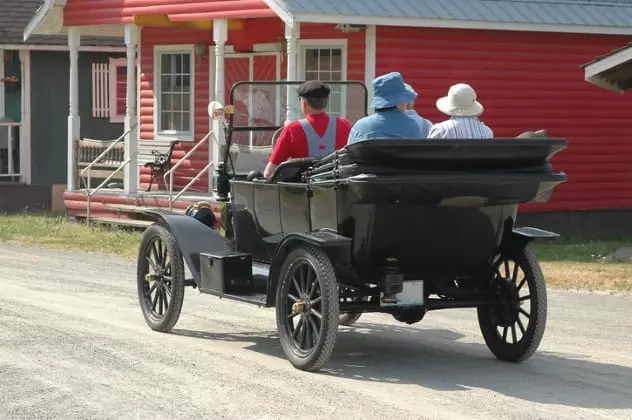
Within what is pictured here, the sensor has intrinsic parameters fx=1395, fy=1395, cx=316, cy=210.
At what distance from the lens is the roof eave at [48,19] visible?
883 inches

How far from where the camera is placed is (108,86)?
90.7 feet

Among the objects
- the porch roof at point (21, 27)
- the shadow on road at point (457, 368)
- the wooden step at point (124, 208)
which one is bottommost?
the shadow on road at point (457, 368)

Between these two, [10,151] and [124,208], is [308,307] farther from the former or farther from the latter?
[10,151]

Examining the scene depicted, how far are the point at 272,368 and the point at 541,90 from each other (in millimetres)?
12792

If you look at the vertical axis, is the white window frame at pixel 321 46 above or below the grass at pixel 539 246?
above

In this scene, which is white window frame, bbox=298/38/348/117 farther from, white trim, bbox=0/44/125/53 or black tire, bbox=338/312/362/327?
black tire, bbox=338/312/362/327

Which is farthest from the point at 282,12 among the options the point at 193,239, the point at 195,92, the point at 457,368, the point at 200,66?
the point at 457,368

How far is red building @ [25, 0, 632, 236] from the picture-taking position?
62.5ft

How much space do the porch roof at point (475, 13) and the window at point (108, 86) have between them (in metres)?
10.1

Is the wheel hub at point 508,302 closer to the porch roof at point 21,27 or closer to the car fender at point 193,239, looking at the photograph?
the car fender at point 193,239

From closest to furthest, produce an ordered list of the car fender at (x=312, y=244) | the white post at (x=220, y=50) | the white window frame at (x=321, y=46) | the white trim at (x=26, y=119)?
the car fender at (x=312, y=244) → the white post at (x=220, y=50) → the white window frame at (x=321, y=46) → the white trim at (x=26, y=119)

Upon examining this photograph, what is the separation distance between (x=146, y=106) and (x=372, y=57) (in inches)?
240

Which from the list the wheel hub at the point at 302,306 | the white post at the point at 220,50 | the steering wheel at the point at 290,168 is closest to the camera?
the wheel hub at the point at 302,306

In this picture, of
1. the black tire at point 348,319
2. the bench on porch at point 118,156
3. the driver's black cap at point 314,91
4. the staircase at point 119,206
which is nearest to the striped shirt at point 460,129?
the driver's black cap at point 314,91
